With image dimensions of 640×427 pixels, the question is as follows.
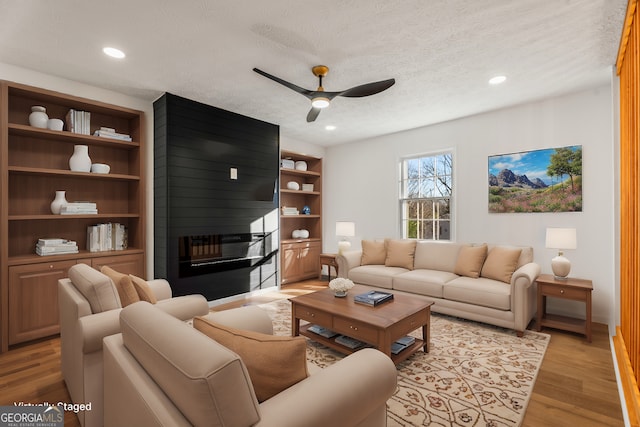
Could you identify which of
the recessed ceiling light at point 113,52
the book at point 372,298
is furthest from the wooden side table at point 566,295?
the recessed ceiling light at point 113,52

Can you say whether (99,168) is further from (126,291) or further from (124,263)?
(126,291)

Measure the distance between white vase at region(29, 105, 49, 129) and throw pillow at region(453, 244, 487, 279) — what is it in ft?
16.4

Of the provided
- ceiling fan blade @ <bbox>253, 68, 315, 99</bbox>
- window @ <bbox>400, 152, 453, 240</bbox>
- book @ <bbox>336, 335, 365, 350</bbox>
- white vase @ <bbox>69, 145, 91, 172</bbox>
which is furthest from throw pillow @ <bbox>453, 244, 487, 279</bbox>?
white vase @ <bbox>69, 145, 91, 172</bbox>

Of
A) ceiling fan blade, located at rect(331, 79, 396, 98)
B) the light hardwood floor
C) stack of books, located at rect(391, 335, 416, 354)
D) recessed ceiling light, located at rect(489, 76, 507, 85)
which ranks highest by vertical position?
recessed ceiling light, located at rect(489, 76, 507, 85)

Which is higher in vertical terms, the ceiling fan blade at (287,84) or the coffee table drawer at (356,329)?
the ceiling fan blade at (287,84)

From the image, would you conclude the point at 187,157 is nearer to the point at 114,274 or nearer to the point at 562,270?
the point at 114,274

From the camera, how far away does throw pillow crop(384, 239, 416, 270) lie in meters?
4.45

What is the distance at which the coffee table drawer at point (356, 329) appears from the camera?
2387 millimetres

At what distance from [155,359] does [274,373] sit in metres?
0.42

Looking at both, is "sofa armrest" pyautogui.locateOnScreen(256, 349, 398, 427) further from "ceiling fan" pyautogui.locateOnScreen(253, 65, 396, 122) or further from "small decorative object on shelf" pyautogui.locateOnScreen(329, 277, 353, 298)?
"ceiling fan" pyautogui.locateOnScreen(253, 65, 396, 122)

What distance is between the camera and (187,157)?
3.88 metres

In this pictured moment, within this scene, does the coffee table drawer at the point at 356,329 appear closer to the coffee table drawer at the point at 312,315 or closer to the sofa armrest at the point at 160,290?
the coffee table drawer at the point at 312,315

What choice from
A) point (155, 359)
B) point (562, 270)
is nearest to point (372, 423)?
point (155, 359)

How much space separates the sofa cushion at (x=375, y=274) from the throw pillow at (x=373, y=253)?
0.11m
